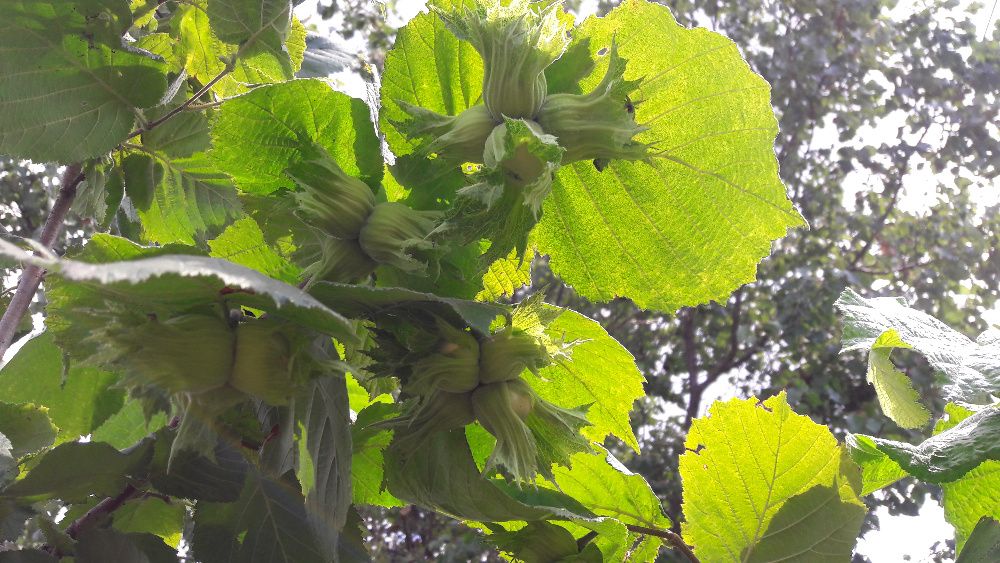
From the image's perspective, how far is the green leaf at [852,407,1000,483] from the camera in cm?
69

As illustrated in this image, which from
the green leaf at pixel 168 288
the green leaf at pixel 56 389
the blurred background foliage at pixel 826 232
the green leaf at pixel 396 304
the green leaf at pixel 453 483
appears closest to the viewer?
the green leaf at pixel 168 288

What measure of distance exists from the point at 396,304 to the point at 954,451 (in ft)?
1.56

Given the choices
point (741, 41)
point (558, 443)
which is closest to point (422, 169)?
point (558, 443)

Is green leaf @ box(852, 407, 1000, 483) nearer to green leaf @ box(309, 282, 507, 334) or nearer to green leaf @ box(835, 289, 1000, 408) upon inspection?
green leaf @ box(835, 289, 1000, 408)

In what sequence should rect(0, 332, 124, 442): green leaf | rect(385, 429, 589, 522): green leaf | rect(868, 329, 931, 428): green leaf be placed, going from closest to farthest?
1. rect(385, 429, 589, 522): green leaf
2. rect(868, 329, 931, 428): green leaf
3. rect(0, 332, 124, 442): green leaf

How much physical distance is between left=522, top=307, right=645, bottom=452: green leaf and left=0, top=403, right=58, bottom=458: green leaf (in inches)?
19.0

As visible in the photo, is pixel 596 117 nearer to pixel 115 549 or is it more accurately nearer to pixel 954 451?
pixel 954 451

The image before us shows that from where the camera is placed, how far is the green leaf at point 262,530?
73cm

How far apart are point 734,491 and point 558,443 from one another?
30 centimetres

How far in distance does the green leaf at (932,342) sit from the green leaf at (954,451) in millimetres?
25

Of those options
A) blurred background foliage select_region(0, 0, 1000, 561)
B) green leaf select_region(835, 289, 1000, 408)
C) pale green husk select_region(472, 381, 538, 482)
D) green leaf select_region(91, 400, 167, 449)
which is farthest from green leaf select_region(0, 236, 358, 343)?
blurred background foliage select_region(0, 0, 1000, 561)

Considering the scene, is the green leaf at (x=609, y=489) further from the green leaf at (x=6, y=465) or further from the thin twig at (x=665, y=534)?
the green leaf at (x=6, y=465)

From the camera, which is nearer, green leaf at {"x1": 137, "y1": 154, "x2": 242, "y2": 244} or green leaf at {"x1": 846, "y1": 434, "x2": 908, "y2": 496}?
green leaf at {"x1": 846, "y1": 434, "x2": 908, "y2": 496}

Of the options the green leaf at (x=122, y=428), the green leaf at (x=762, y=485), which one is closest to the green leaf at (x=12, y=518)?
the green leaf at (x=122, y=428)
